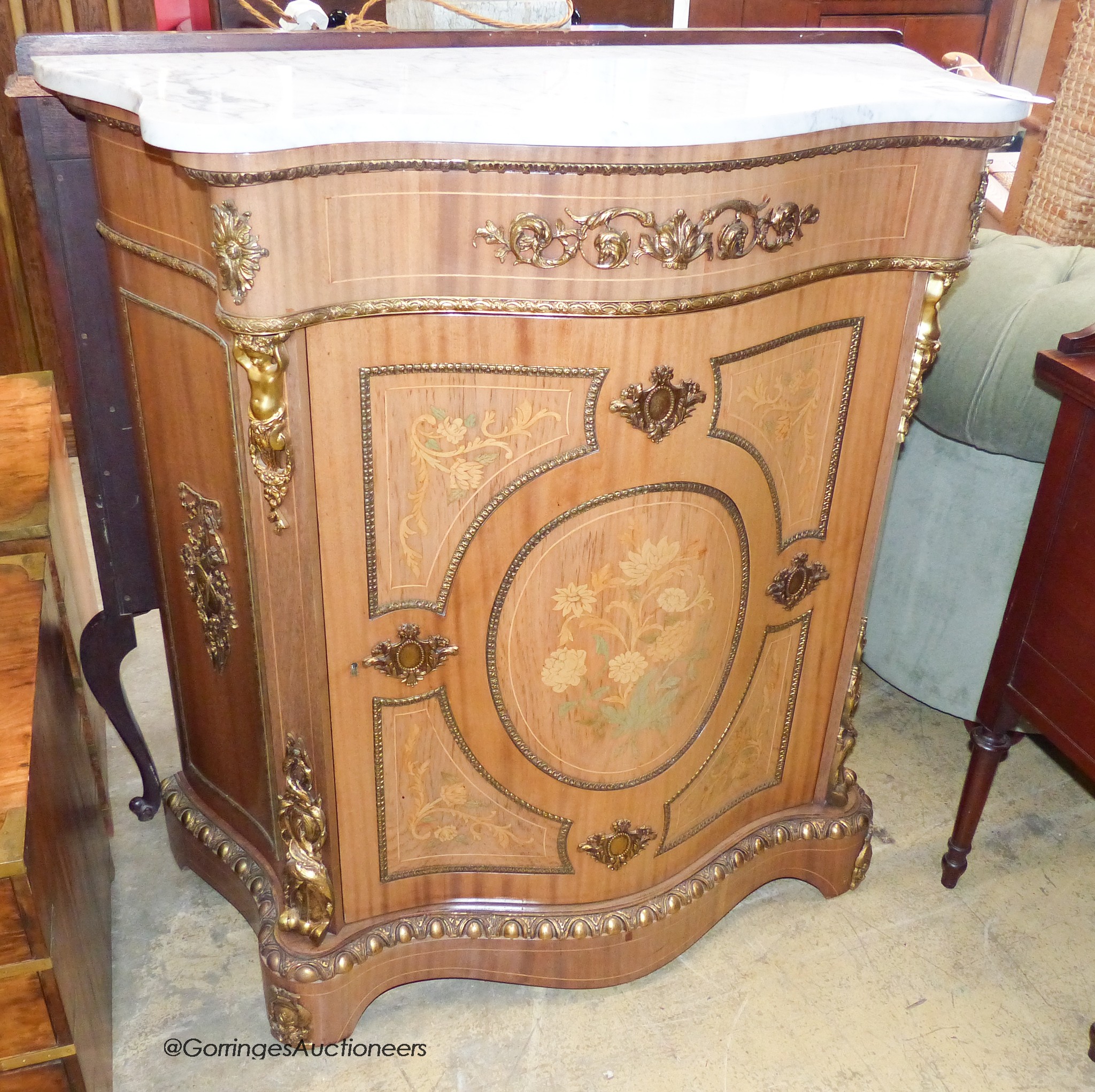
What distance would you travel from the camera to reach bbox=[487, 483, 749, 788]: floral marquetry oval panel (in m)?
1.35

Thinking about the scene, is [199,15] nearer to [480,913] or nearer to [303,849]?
[303,849]

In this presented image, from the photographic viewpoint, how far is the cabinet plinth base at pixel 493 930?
1546 millimetres

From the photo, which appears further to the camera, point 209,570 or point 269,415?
Result: point 209,570

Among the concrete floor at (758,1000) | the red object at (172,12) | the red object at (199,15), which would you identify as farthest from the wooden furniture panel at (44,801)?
the red object at (172,12)

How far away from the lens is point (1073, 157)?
210 centimetres

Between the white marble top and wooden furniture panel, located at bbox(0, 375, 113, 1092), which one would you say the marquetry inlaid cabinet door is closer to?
the white marble top

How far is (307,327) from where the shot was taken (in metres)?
1.15

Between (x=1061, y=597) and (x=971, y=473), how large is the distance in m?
0.39

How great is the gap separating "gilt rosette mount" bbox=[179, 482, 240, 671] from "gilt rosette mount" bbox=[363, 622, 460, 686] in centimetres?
22

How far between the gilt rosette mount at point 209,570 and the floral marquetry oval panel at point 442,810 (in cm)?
25

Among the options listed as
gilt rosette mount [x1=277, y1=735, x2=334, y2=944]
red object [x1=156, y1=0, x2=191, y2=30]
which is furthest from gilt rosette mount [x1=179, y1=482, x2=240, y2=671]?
red object [x1=156, y1=0, x2=191, y2=30]

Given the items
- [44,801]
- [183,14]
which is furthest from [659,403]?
[183,14]

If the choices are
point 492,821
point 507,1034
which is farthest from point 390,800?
point 507,1034

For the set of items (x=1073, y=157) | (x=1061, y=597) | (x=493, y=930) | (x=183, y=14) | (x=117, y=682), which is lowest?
(x=493, y=930)
